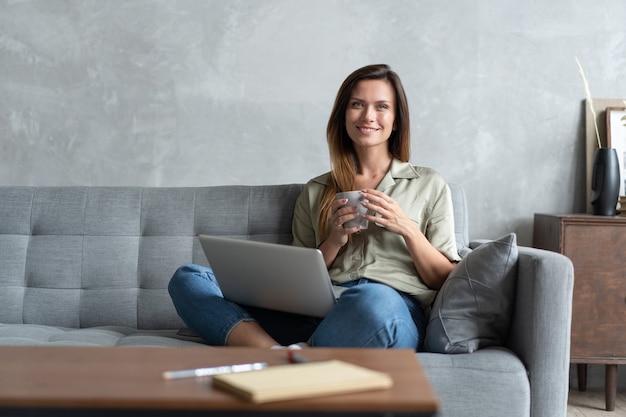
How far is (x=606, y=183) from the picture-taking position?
3.13 meters

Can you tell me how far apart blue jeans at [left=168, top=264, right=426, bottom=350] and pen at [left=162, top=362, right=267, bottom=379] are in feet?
2.07

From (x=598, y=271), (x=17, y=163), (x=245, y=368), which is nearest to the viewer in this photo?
(x=245, y=368)

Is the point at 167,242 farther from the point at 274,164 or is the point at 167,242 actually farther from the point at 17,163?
the point at 17,163

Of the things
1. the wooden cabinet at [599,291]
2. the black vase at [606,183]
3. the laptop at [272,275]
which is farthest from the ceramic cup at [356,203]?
the black vase at [606,183]

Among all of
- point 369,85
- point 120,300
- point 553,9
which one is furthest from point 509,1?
point 120,300

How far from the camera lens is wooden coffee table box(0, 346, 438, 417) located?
1.06 meters

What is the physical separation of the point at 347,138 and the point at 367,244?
410 mm

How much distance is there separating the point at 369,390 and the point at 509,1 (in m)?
2.59

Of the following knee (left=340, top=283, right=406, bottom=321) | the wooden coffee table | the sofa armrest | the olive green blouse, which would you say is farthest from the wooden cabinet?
the wooden coffee table

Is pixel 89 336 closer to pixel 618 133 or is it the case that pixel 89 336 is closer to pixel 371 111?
pixel 371 111

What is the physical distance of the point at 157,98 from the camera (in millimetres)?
3324

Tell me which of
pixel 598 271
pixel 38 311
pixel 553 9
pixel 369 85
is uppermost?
pixel 553 9

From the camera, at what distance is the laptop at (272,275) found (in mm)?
1876

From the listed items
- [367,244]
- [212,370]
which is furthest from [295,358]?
[367,244]
